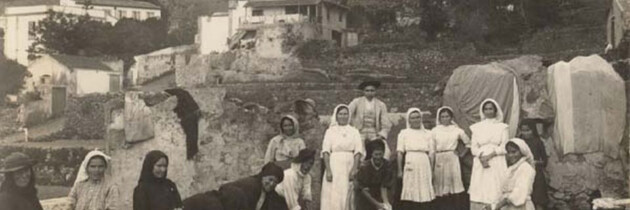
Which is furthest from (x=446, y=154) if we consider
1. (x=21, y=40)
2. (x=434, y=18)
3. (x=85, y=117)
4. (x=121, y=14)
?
(x=121, y=14)

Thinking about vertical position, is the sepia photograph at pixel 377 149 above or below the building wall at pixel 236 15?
below

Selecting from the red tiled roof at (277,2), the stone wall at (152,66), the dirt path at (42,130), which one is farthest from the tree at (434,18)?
the dirt path at (42,130)

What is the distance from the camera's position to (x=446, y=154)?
855 centimetres

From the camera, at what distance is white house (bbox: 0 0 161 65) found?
2533 cm

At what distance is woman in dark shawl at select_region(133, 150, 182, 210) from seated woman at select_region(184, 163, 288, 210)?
0.31m

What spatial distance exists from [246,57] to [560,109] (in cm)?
2734

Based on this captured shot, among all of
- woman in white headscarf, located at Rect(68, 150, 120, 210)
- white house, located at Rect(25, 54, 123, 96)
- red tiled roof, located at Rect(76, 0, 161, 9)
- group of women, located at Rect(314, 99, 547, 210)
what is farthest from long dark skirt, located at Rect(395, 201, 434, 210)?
red tiled roof, located at Rect(76, 0, 161, 9)

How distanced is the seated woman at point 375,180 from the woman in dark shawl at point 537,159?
1.51 metres

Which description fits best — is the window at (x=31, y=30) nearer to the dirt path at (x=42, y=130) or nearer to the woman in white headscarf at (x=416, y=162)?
the dirt path at (x=42, y=130)

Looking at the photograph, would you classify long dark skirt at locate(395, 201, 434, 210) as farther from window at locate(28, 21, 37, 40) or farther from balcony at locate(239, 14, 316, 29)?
balcony at locate(239, 14, 316, 29)

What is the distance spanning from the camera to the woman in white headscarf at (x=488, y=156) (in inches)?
310

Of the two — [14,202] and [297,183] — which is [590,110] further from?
[14,202]

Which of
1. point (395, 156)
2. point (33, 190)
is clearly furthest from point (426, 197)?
point (33, 190)

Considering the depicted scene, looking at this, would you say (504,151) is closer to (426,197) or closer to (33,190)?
(426,197)
